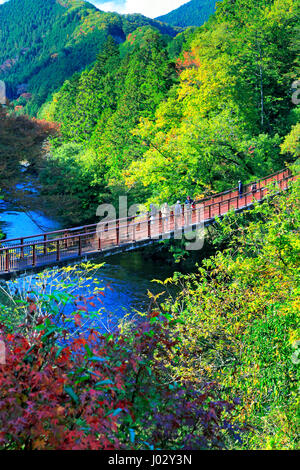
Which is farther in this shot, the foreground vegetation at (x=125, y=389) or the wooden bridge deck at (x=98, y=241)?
the wooden bridge deck at (x=98, y=241)

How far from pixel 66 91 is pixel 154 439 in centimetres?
6205

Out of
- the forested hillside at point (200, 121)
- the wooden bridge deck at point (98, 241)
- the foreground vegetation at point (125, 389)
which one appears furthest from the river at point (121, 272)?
the foreground vegetation at point (125, 389)

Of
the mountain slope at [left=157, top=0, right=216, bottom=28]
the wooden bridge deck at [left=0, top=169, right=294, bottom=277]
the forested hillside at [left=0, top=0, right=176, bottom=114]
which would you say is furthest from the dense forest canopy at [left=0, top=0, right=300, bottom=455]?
the mountain slope at [left=157, top=0, right=216, bottom=28]

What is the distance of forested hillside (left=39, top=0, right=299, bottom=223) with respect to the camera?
1029 inches

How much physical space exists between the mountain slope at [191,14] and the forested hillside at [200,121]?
467 feet

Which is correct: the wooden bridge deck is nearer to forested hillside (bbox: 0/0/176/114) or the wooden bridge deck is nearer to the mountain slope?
forested hillside (bbox: 0/0/176/114)

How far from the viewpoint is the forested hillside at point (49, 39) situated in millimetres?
110438

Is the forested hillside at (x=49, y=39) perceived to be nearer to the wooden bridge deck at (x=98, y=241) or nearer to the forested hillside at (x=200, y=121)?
the forested hillside at (x=200, y=121)

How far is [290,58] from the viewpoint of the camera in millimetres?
33625

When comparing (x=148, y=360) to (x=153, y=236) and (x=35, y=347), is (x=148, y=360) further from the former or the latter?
(x=153, y=236)

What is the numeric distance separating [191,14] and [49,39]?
188 ft

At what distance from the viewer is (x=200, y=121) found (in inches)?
1050

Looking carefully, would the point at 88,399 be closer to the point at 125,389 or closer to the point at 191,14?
the point at 125,389

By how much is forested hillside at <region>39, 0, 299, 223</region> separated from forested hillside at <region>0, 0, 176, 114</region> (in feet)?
201
